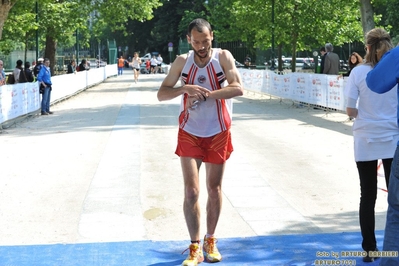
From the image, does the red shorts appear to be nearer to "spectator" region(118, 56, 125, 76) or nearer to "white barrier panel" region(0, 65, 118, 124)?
"white barrier panel" region(0, 65, 118, 124)

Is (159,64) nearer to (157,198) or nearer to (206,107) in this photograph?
(157,198)

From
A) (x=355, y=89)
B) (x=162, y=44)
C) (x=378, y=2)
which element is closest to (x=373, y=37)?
(x=355, y=89)

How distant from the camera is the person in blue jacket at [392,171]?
4.53 metres

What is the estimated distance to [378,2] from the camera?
2733cm

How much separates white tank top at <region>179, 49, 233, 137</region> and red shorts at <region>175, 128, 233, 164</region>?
0.05 m

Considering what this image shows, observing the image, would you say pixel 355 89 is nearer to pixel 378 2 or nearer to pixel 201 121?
pixel 201 121

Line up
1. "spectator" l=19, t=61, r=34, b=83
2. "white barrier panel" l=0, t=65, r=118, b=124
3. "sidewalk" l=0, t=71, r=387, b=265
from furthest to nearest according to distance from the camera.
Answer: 1. "spectator" l=19, t=61, r=34, b=83
2. "white barrier panel" l=0, t=65, r=118, b=124
3. "sidewalk" l=0, t=71, r=387, b=265

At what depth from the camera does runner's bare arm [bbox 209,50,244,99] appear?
593 cm

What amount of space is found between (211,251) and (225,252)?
366 mm

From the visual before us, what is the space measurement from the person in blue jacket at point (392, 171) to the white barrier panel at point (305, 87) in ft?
A: 50.1

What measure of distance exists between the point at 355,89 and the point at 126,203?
3.64m

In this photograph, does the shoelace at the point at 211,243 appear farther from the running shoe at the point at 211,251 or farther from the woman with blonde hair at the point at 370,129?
the woman with blonde hair at the point at 370,129

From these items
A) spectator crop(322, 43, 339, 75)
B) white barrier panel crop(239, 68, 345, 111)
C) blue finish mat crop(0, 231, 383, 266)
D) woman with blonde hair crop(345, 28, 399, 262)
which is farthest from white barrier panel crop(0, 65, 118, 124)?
woman with blonde hair crop(345, 28, 399, 262)

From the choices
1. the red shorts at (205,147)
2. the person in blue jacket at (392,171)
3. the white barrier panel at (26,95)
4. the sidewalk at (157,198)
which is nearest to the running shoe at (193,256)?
the sidewalk at (157,198)
